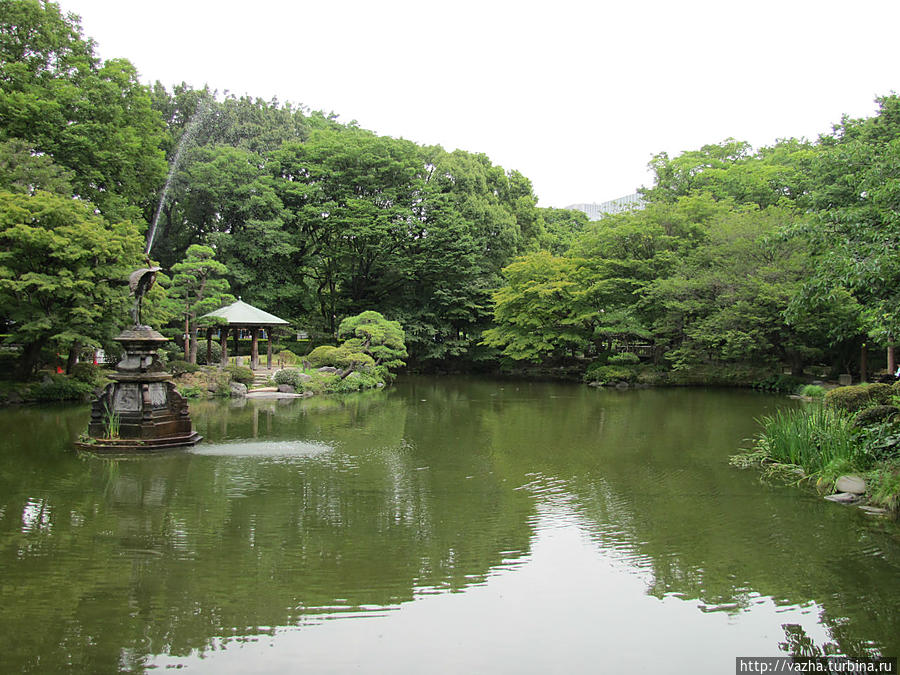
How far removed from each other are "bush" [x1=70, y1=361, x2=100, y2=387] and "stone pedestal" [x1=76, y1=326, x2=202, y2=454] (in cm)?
711

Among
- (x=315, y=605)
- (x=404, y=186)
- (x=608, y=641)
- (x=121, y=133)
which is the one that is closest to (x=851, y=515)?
(x=608, y=641)

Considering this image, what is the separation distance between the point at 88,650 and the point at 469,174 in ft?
87.9

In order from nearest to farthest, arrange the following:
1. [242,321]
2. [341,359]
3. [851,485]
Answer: [851,485]
[242,321]
[341,359]

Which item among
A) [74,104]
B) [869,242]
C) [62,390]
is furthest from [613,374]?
[74,104]

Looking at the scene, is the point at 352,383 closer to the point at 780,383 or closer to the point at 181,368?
the point at 181,368

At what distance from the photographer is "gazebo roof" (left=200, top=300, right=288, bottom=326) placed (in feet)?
62.4

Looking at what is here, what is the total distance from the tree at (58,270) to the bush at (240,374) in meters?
4.00

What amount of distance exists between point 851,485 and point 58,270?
14.8 metres

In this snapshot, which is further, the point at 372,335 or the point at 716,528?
the point at 372,335

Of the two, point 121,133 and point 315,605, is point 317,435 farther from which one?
point 121,133

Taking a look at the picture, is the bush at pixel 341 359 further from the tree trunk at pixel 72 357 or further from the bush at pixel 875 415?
the bush at pixel 875 415

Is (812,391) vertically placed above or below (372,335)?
below

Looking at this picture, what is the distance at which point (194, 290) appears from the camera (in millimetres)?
18812

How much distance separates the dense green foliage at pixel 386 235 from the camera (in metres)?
13.9
